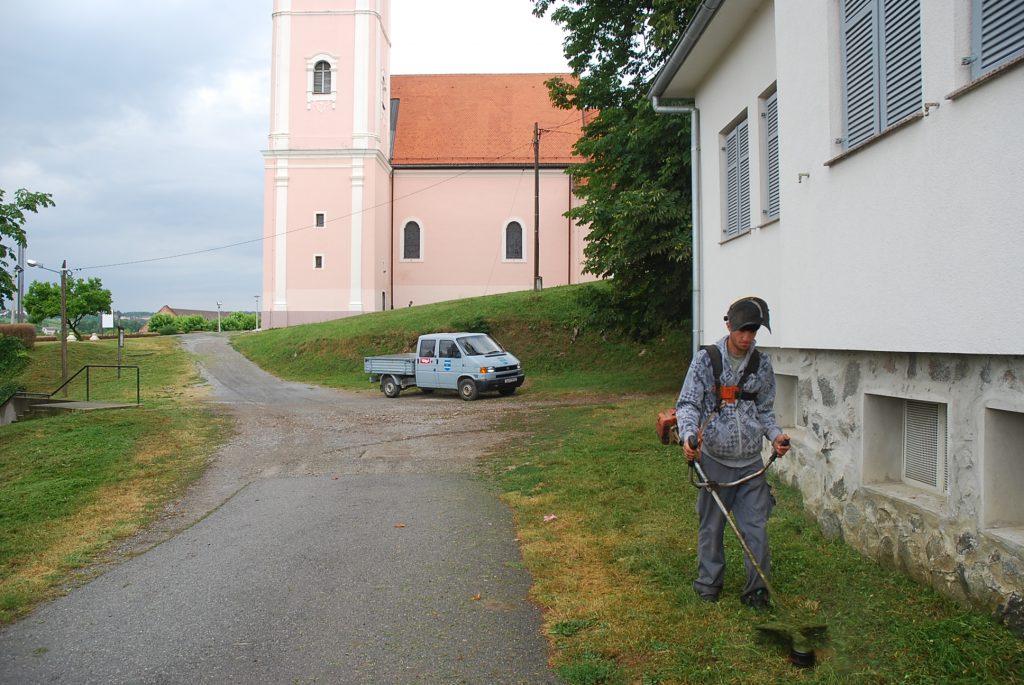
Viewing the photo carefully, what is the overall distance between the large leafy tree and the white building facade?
719cm

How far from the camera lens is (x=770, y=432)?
5.08 meters

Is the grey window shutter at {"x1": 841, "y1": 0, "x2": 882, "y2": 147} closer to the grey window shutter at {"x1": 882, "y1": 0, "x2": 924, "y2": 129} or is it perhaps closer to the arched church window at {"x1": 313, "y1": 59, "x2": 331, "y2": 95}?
the grey window shutter at {"x1": 882, "y1": 0, "x2": 924, "y2": 129}

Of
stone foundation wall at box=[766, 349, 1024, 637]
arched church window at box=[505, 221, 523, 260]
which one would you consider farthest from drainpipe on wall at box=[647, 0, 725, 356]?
arched church window at box=[505, 221, 523, 260]

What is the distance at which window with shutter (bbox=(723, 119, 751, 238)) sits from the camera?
10016 mm

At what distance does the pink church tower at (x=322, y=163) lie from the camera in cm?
4428

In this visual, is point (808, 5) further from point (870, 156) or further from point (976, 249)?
point (976, 249)

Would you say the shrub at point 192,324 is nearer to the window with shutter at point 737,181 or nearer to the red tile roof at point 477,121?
the red tile roof at point 477,121

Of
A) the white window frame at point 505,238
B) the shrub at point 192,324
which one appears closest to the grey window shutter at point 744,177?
the white window frame at point 505,238

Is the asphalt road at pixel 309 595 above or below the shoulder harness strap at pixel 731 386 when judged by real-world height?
below

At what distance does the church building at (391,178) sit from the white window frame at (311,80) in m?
0.07

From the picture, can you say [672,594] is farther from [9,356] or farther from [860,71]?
[9,356]

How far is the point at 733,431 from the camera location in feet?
16.7

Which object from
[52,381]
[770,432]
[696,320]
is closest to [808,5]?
[770,432]

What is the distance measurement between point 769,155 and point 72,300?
176 ft
